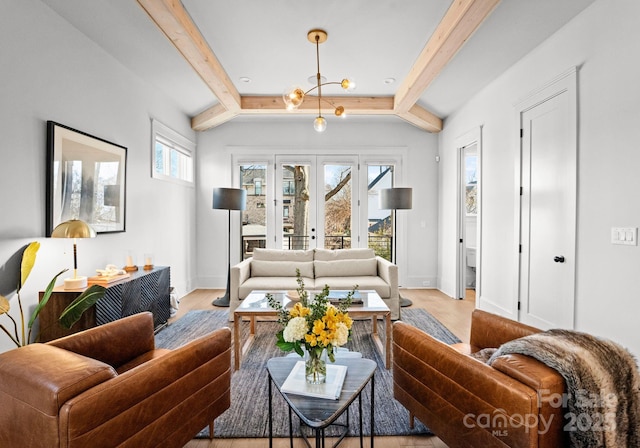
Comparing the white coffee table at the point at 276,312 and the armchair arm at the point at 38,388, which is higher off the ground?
the armchair arm at the point at 38,388

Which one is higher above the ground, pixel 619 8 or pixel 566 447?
pixel 619 8

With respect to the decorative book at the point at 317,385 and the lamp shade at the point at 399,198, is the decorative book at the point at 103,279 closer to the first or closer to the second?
the decorative book at the point at 317,385

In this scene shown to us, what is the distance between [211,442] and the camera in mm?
1824

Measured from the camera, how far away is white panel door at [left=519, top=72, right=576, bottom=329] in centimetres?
275

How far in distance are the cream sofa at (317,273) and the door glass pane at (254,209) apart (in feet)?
4.13

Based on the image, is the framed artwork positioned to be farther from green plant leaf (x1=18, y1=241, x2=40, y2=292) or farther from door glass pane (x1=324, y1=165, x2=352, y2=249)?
door glass pane (x1=324, y1=165, x2=352, y2=249)

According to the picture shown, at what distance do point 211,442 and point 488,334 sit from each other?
1.68 m

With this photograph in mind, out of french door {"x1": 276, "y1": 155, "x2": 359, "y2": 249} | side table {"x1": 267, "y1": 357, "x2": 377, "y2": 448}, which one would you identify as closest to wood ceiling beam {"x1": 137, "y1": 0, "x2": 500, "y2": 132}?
french door {"x1": 276, "y1": 155, "x2": 359, "y2": 249}

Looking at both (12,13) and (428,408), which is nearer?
(428,408)

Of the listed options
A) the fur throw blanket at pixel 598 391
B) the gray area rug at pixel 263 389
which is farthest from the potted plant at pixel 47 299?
the fur throw blanket at pixel 598 391

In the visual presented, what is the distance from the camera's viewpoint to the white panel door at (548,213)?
275 cm

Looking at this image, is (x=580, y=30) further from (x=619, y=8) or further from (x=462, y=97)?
(x=462, y=97)

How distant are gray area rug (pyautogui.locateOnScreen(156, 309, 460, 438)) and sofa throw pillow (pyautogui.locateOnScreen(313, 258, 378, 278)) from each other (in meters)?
0.65

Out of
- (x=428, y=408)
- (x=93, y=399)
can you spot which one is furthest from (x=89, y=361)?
(x=428, y=408)
